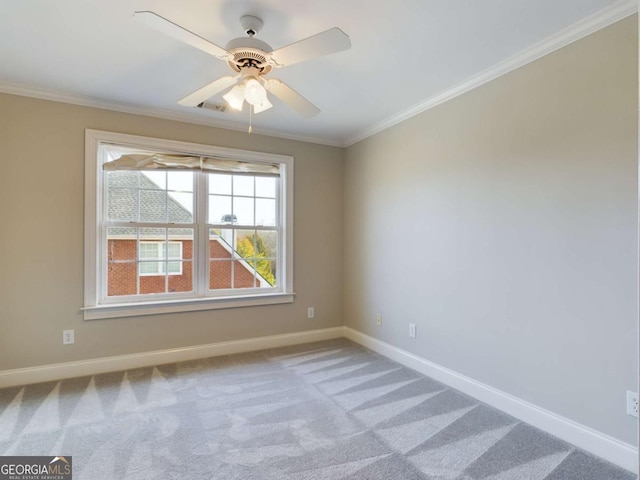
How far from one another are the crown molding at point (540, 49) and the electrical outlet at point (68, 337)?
3.58 metres

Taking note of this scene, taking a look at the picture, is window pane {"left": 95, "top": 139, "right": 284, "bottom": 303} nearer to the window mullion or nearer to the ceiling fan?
the window mullion

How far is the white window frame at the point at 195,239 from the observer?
9.68 ft

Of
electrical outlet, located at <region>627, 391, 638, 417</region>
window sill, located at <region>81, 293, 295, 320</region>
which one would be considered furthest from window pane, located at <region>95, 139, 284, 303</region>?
electrical outlet, located at <region>627, 391, 638, 417</region>

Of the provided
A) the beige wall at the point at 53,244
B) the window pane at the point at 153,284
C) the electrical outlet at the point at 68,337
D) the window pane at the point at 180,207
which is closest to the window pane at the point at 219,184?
the window pane at the point at 180,207

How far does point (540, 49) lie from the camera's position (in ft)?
6.94

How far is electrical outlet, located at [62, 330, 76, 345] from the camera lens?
2.87m

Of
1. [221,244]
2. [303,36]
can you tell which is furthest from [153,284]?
[303,36]

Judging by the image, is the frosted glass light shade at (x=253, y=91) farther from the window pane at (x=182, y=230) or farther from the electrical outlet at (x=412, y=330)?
the electrical outlet at (x=412, y=330)

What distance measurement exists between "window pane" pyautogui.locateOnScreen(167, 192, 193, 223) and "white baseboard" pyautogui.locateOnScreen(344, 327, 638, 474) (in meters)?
2.53

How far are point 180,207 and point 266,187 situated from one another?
0.96m

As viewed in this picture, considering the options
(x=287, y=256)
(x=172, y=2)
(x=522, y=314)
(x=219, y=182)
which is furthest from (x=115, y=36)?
(x=522, y=314)

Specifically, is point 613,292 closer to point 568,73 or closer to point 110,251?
point 568,73

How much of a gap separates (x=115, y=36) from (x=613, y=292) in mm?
3244

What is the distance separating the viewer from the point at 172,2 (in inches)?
69.9
